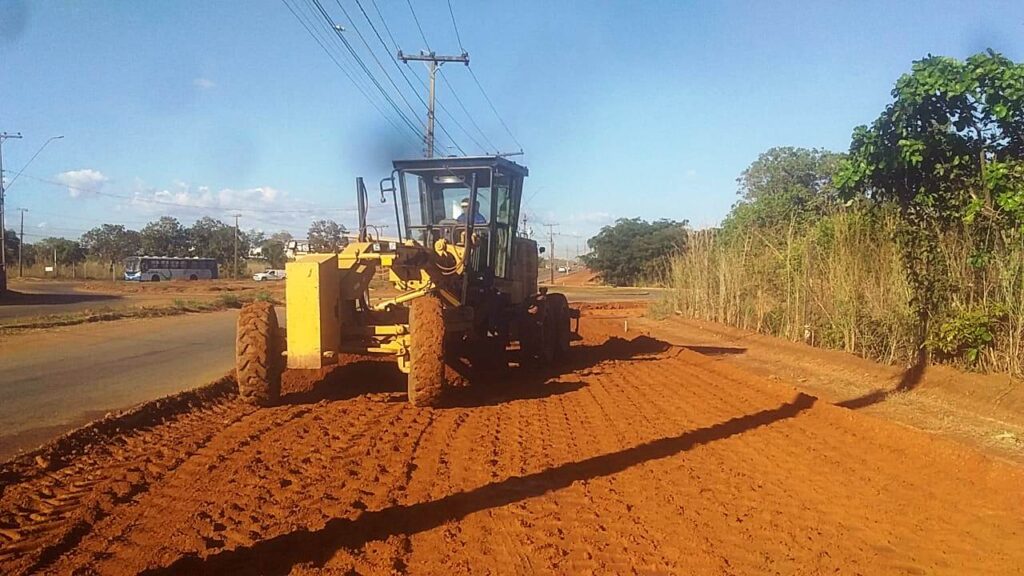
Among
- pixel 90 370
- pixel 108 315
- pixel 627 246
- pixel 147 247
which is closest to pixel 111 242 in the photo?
pixel 147 247

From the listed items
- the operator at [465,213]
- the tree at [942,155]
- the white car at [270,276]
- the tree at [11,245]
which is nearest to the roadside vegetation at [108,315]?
the operator at [465,213]

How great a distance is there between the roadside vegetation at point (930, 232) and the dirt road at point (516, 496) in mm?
3232

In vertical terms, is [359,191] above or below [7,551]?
above

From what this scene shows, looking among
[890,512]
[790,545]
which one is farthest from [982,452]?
[790,545]

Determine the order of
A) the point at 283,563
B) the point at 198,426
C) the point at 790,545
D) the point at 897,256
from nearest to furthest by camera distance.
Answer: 1. the point at 283,563
2. the point at 790,545
3. the point at 198,426
4. the point at 897,256

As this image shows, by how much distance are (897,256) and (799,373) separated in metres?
2.33

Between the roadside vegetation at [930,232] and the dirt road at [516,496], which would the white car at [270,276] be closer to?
the roadside vegetation at [930,232]

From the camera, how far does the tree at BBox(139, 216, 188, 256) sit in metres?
93.6

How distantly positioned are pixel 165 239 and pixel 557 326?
89201mm

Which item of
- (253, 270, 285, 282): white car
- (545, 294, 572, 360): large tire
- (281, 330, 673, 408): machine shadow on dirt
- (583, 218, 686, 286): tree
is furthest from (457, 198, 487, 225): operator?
Answer: (253, 270, 285, 282): white car

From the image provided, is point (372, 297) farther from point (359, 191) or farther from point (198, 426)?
point (198, 426)

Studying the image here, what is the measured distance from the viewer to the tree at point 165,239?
9356 cm

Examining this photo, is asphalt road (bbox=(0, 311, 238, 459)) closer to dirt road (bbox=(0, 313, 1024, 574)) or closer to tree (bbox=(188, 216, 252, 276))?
dirt road (bbox=(0, 313, 1024, 574))

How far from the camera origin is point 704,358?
1517cm
